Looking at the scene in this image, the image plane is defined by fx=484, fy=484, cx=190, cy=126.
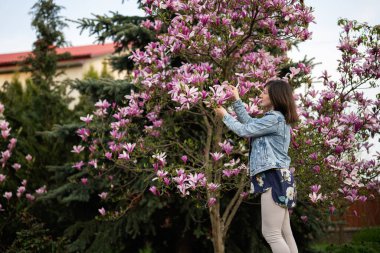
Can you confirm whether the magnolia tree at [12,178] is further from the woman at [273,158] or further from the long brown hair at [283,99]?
the long brown hair at [283,99]

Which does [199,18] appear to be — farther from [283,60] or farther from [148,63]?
[283,60]

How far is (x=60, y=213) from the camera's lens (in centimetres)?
724

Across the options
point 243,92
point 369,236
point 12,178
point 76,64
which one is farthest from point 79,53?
point 243,92

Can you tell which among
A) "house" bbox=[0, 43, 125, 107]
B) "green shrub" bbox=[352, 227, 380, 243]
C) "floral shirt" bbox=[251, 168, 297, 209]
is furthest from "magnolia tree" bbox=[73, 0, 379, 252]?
"house" bbox=[0, 43, 125, 107]

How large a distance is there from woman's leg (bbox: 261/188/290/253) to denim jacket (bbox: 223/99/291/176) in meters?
0.20

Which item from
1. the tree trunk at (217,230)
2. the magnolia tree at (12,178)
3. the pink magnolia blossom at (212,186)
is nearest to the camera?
the pink magnolia blossom at (212,186)

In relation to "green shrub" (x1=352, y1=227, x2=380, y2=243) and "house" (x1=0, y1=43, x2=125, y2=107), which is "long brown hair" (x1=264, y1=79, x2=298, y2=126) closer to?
"green shrub" (x1=352, y1=227, x2=380, y2=243)

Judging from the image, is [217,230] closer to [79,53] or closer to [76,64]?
[76,64]

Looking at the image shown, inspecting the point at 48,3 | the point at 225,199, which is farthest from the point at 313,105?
the point at 48,3

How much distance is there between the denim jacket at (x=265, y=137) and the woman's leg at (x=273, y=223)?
0.64 feet

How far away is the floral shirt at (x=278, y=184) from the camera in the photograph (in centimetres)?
306

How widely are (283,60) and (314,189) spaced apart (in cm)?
135

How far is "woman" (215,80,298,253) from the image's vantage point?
10.0 ft

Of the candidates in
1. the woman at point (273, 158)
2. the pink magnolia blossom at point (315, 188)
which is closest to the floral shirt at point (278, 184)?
the woman at point (273, 158)
